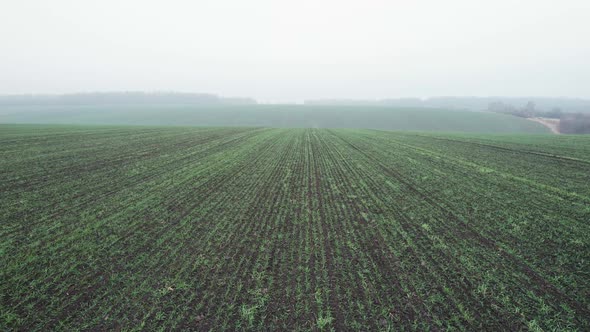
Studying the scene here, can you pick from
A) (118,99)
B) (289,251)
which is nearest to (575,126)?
(289,251)

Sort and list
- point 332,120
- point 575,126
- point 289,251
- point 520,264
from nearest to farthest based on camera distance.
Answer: point 520,264 → point 289,251 → point 575,126 → point 332,120

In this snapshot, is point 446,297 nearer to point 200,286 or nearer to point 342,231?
point 342,231

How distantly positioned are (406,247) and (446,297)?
1713 millimetres

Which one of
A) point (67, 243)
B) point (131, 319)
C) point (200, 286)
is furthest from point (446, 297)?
point (67, 243)

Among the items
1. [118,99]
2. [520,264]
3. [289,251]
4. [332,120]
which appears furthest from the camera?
[118,99]

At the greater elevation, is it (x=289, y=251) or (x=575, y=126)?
→ (x=575, y=126)

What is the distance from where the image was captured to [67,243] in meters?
6.24

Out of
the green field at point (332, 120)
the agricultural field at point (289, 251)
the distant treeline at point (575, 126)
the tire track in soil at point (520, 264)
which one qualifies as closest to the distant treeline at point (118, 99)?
the green field at point (332, 120)

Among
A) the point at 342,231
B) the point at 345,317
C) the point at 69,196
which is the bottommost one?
the point at 345,317

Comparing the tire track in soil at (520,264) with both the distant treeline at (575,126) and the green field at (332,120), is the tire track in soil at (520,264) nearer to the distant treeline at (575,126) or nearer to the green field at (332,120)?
the green field at (332,120)

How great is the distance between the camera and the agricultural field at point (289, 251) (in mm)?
4465

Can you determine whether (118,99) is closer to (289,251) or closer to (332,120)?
(332,120)

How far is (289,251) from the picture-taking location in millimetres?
6316

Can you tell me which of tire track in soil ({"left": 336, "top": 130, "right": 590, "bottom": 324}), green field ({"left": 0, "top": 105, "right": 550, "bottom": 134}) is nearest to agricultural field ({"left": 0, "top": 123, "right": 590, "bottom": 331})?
tire track in soil ({"left": 336, "top": 130, "right": 590, "bottom": 324})
